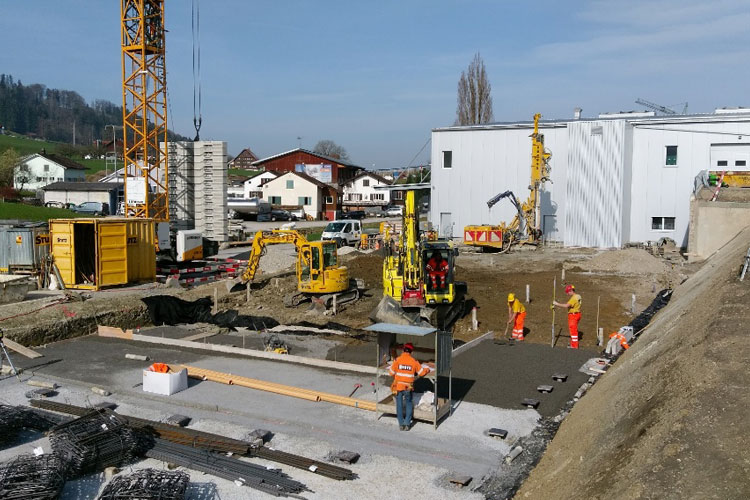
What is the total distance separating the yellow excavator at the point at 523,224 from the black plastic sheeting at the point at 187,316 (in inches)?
686

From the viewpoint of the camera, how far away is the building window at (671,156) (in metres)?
37.6

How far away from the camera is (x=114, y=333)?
1719 cm

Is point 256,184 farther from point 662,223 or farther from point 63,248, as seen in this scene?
point 63,248

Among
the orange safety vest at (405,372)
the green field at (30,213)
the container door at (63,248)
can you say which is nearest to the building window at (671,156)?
the container door at (63,248)

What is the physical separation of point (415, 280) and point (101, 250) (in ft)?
42.3

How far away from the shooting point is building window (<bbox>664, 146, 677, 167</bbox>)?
1480 inches

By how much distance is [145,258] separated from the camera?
1064 inches

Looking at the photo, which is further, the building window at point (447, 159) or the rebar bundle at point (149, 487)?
the building window at point (447, 159)

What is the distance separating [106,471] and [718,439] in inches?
297

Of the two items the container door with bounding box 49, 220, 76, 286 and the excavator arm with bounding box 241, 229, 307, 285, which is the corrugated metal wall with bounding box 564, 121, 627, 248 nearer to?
the excavator arm with bounding box 241, 229, 307, 285

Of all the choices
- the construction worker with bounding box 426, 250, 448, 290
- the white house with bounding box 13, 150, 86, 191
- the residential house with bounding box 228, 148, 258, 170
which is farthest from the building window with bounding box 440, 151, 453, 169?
the residential house with bounding box 228, 148, 258, 170

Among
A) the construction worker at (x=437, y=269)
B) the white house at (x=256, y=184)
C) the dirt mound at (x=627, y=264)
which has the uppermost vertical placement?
the white house at (x=256, y=184)

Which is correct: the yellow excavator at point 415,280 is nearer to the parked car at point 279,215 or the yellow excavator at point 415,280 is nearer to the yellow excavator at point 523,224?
the yellow excavator at point 523,224

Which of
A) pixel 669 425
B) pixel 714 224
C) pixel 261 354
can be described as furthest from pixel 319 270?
pixel 714 224
